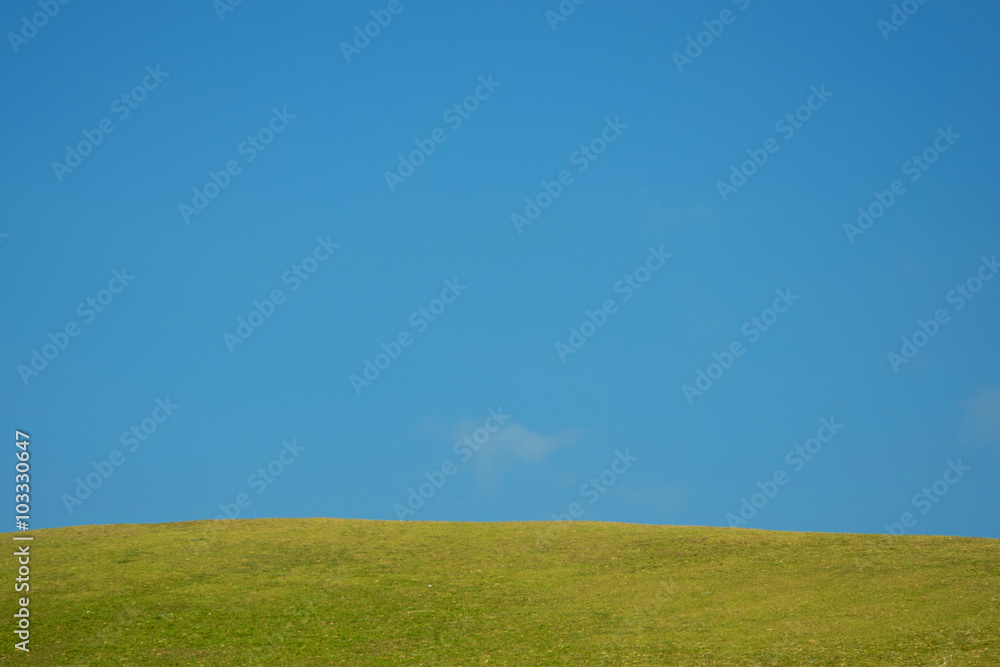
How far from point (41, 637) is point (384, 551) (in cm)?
1287

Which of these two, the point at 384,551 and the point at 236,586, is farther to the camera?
the point at 384,551

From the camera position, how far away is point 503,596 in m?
28.7

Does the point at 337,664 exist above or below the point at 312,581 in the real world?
below

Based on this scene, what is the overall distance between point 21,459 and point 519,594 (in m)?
17.3

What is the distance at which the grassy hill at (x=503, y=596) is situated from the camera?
2361cm

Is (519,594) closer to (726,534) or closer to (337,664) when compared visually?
(337,664)

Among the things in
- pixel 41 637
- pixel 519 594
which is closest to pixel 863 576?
pixel 519 594

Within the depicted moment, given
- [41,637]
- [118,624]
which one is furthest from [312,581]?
[41,637]

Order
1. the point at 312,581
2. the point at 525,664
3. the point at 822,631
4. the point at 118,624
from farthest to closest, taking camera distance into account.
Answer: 1. the point at 312,581
2. the point at 118,624
3. the point at 822,631
4. the point at 525,664

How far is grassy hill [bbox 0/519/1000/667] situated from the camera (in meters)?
23.6

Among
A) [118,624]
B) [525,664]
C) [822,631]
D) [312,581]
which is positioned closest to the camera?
[525,664]

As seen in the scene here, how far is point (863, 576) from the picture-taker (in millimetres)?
29844

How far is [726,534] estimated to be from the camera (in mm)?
36688

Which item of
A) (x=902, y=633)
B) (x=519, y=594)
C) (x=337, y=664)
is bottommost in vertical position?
(x=902, y=633)
